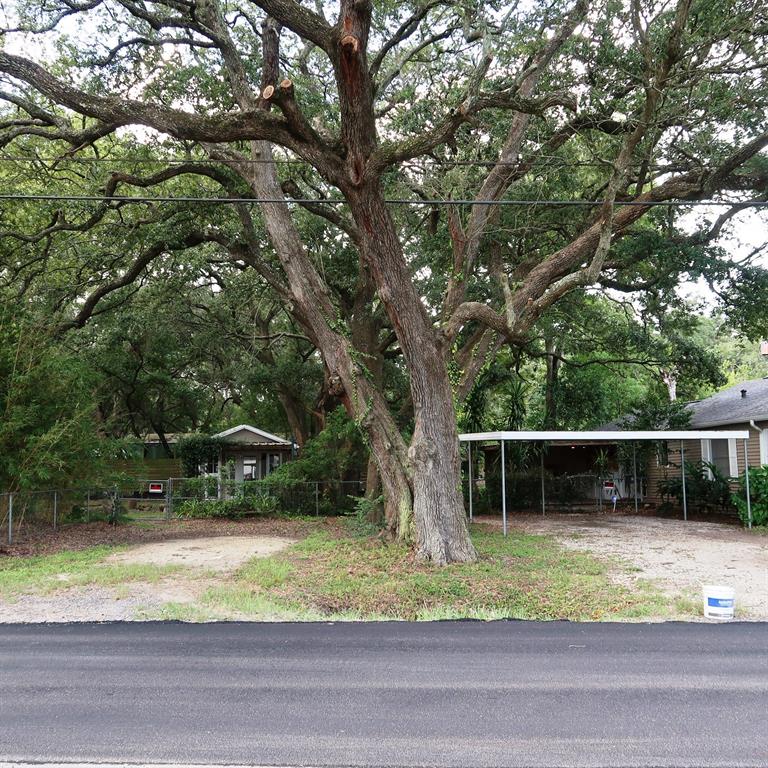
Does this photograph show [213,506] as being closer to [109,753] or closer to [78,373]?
[78,373]

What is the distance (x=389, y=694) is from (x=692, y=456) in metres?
20.1

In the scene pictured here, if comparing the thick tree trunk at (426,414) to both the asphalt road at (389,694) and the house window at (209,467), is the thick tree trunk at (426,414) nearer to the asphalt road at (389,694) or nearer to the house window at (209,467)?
the asphalt road at (389,694)

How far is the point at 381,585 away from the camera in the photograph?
31.3 ft

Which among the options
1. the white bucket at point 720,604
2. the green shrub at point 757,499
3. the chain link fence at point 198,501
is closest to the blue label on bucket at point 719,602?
the white bucket at point 720,604

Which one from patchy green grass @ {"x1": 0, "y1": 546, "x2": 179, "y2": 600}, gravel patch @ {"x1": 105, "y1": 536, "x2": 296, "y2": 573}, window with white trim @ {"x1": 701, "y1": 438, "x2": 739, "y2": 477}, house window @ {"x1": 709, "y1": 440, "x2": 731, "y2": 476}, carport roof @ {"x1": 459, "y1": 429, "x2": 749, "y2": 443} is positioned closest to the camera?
patchy green grass @ {"x1": 0, "y1": 546, "x2": 179, "y2": 600}

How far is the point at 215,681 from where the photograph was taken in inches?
220

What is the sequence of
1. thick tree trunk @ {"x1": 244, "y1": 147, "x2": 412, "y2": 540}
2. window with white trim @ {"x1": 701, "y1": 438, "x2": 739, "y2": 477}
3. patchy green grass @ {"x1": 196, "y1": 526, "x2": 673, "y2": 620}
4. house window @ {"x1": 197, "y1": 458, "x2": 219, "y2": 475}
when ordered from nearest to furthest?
patchy green grass @ {"x1": 196, "y1": 526, "x2": 673, "y2": 620}, thick tree trunk @ {"x1": 244, "y1": 147, "x2": 412, "y2": 540}, window with white trim @ {"x1": 701, "y1": 438, "x2": 739, "y2": 477}, house window @ {"x1": 197, "y1": 458, "x2": 219, "y2": 475}

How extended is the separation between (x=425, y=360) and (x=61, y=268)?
10.7m

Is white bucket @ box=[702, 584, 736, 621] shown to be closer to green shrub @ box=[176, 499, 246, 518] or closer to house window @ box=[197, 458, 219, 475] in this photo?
green shrub @ box=[176, 499, 246, 518]

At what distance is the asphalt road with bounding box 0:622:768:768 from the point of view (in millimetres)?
4234

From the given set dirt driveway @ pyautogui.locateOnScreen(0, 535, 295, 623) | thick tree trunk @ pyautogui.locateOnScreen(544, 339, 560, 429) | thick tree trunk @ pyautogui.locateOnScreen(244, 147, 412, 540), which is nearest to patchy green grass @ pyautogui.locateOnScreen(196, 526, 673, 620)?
dirt driveway @ pyautogui.locateOnScreen(0, 535, 295, 623)

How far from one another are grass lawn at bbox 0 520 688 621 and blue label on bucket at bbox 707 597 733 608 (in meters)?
0.42

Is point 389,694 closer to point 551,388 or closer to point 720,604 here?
point 720,604

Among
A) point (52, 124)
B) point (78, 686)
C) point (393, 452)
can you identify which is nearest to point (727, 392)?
point (393, 452)
